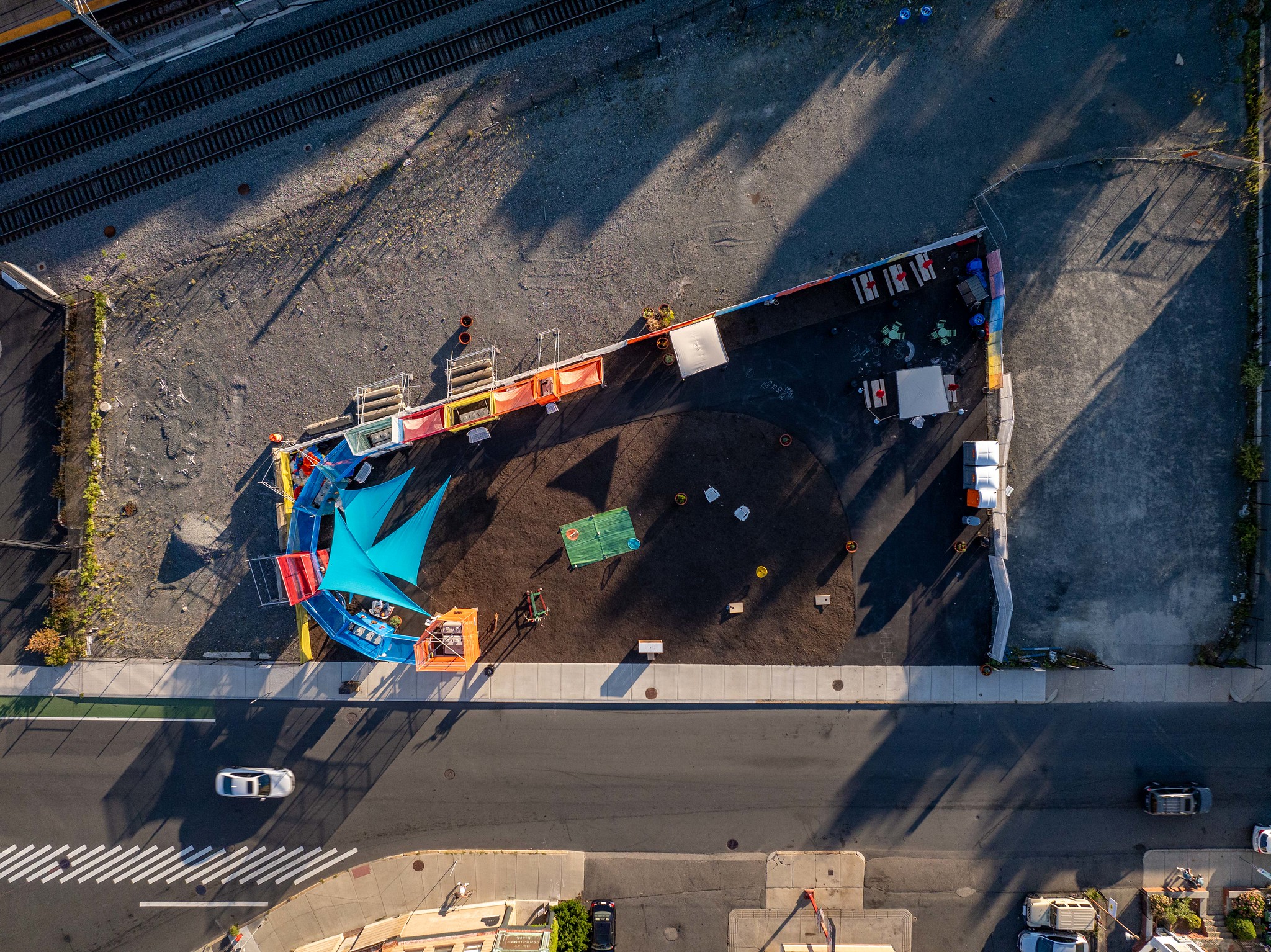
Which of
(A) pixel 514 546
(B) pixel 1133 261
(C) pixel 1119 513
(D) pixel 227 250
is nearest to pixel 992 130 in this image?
(B) pixel 1133 261

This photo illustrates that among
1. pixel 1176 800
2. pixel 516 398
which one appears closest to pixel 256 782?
pixel 516 398

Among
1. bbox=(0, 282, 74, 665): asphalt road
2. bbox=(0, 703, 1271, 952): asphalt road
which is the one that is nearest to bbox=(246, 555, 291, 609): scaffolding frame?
bbox=(0, 703, 1271, 952): asphalt road

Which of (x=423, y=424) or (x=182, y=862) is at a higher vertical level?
(x=423, y=424)

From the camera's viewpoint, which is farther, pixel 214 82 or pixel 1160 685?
pixel 214 82

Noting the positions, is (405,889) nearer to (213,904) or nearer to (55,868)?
(213,904)

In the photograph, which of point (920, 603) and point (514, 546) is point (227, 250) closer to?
point (514, 546)

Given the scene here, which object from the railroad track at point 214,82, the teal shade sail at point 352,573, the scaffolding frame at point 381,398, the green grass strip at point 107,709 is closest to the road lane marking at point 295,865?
the green grass strip at point 107,709

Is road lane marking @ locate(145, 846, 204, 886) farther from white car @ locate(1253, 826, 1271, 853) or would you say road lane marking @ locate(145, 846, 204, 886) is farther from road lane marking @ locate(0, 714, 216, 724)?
white car @ locate(1253, 826, 1271, 853)

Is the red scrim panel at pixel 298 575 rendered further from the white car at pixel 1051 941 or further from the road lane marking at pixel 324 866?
the white car at pixel 1051 941
